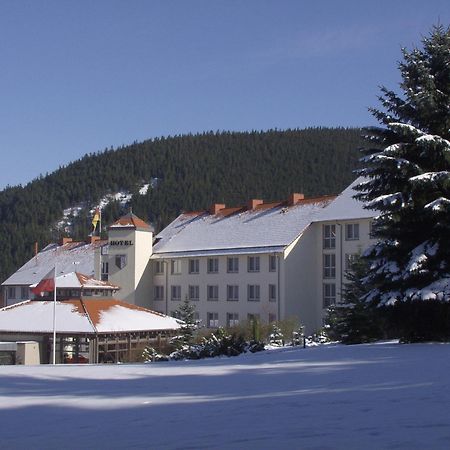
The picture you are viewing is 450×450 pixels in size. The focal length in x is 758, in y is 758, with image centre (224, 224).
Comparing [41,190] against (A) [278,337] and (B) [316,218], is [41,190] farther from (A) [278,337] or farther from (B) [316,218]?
(A) [278,337]

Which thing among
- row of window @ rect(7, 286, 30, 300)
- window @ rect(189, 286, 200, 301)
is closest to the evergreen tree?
window @ rect(189, 286, 200, 301)

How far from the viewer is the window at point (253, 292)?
6131cm

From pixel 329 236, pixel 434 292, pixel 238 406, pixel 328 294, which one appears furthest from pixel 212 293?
pixel 238 406

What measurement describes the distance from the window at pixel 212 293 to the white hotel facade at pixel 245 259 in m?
0.09

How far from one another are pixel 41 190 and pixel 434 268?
582 feet

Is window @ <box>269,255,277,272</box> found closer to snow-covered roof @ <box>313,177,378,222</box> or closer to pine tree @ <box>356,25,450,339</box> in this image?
snow-covered roof @ <box>313,177,378,222</box>

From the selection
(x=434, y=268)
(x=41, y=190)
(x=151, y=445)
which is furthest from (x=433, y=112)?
(x=41, y=190)

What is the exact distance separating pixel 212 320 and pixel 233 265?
203 inches

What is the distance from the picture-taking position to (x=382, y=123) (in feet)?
73.4

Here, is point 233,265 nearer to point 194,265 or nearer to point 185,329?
point 194,265

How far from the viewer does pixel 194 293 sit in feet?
219

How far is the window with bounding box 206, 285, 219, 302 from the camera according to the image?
64.7 m

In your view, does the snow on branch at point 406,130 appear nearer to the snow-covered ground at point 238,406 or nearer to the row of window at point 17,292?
the snow-covered ground at point 238,406

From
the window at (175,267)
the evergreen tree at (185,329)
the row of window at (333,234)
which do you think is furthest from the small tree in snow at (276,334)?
the window at (175,267)
